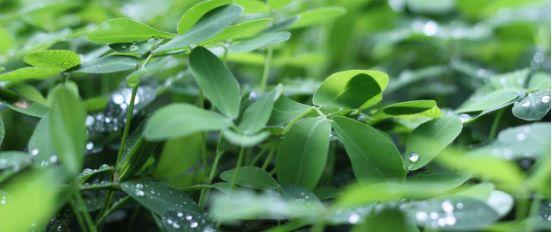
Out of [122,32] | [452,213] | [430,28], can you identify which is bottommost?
[452,213]

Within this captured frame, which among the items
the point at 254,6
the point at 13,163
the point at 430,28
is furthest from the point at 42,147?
the point at 430,28

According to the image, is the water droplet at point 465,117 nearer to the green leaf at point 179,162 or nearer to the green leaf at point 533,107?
the green leaf at point 533,107

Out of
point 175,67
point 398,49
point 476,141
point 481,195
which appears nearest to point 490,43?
point 398,49

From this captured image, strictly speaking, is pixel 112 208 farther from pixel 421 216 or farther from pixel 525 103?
pixel 525 103

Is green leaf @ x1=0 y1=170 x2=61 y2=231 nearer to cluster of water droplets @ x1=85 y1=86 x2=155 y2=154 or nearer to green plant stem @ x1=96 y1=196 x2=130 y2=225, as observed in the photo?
green plant stem @ x1=96 y1=196 x2=130 y2=225

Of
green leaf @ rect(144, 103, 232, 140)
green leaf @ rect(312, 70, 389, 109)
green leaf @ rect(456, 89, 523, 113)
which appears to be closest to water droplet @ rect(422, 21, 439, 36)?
green leaf @ rect(456, 89, 523, 113)

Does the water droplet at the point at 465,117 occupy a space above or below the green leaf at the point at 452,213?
above

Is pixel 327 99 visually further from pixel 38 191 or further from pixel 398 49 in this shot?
pixel 398 49

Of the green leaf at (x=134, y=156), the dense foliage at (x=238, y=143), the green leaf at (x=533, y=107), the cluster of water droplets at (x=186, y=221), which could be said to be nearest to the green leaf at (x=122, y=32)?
the dense foliage at (x=238, y=143)
